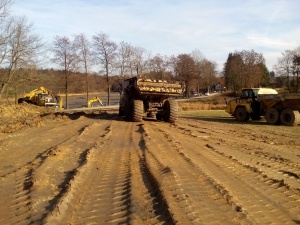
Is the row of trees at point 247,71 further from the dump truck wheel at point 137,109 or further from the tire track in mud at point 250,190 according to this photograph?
the tire track in mud at point 250,190

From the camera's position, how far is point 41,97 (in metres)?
40.2

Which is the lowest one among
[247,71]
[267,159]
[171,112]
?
[267,159]

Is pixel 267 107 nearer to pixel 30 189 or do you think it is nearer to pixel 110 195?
pixel 110 195

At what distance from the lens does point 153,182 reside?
6.31 metres

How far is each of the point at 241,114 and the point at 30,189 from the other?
19.8 m

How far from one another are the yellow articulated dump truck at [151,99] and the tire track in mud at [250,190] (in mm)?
8999

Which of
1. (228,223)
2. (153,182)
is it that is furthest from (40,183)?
(228,223)

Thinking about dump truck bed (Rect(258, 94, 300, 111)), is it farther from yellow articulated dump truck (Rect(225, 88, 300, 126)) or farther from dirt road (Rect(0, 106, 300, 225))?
dirt road (Rect(0, 106, 300, 225))

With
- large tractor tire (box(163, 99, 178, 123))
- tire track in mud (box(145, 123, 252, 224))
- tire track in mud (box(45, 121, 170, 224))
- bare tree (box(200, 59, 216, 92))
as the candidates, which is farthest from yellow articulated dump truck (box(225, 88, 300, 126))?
bare tree (box(200, 59, 216, 92))

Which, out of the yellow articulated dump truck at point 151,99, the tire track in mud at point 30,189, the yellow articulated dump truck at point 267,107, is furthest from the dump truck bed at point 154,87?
the tire track in mud at point 30,189

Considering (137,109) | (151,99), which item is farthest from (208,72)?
(137,109)

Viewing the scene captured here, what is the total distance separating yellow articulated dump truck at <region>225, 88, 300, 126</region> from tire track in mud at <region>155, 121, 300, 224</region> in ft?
42.7

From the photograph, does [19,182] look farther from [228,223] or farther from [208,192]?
[228,223]

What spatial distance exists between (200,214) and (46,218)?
212cm
